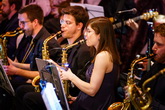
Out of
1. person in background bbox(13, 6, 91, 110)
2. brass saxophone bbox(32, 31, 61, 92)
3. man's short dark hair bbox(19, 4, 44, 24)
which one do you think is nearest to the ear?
person in background bbox(13, 6, 91, 110)

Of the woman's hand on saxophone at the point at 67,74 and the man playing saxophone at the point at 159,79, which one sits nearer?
the man playing saxophone at the point at 159,79

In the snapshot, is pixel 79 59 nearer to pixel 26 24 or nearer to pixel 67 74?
pixel 67 74

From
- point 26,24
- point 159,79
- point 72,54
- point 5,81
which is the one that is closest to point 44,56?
point 72,54

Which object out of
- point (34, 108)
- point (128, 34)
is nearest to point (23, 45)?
point (34, 108)

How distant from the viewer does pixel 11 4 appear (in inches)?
235

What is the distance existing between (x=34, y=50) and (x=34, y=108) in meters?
0.91

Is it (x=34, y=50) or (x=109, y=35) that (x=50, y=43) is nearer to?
(x=34, y=50)

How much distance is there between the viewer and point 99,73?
297 cm

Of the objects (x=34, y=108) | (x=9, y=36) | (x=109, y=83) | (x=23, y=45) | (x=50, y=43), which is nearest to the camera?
(x=109, y=83)

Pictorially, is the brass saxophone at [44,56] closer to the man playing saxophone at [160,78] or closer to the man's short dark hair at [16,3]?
the man playing saxophone at [160,78]

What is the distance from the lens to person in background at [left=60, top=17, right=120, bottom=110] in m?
2.99

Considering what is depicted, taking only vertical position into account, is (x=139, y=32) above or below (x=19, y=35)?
below

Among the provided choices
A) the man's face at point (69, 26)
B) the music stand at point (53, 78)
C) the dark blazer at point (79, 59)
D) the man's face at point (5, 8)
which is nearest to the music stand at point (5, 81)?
the music stand at point (53, 78)

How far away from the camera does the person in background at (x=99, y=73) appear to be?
299 centimetres
